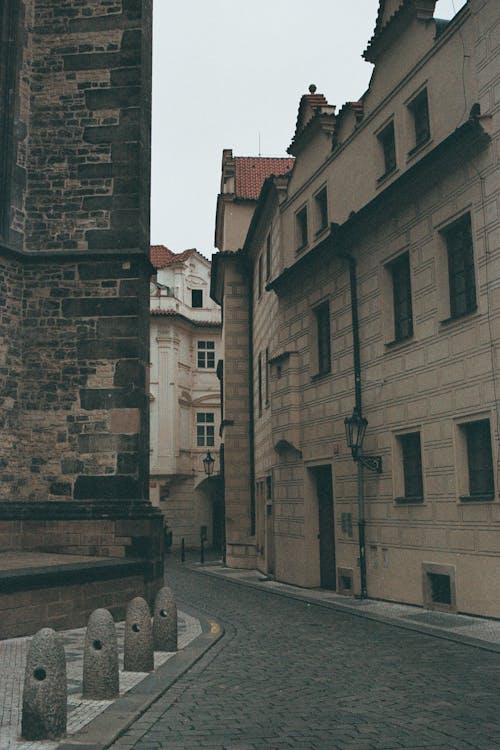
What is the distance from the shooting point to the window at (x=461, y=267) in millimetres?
13703

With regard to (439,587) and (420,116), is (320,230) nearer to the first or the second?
(420,116)

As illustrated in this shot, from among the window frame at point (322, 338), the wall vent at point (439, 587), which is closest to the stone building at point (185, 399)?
the window frame at point (322, 338)

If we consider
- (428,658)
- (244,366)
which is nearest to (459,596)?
(428,658)

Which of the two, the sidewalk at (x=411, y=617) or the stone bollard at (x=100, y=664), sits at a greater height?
the stone bollard at (x=100, y=664)

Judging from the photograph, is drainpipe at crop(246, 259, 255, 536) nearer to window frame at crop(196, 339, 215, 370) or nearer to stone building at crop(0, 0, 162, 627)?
stone building at crop(0, 0, 162, 627)

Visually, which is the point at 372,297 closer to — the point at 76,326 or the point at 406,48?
the point at 406,48

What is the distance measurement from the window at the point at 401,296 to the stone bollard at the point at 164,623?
7.54m

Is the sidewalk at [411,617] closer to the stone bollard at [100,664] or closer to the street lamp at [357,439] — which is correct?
the street lamp at [357,439]

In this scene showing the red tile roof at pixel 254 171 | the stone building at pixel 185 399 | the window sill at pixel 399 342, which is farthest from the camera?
the stone building at pixel 185 399

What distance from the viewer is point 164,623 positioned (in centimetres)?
966

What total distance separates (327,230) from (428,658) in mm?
11488

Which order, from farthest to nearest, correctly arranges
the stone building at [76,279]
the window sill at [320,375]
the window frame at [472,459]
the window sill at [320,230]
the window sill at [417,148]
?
the window sill at [320,230] → the window sill at [320,375] → the window sill at [417,148] → the stone building at [76,279] → the window frame at [472,459]

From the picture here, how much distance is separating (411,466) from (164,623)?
6917 mm

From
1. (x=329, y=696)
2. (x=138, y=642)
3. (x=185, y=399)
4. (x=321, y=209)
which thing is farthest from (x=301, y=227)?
(x=185, y=399)
